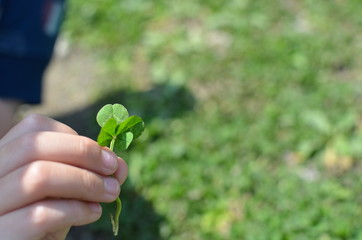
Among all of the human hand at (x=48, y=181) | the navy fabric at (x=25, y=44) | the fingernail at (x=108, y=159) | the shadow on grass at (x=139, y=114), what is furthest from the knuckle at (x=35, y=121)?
the navy fabric at (x=25, y=44)

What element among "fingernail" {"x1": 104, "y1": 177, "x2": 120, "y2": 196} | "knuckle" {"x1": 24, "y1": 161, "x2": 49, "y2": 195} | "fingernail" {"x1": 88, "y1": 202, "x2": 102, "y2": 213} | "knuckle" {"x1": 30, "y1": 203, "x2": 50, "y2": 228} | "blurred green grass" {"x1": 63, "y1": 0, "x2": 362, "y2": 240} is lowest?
"blurred green grass" {"x1": 63, "y1": 0, "x2": 362, "y2": 240}

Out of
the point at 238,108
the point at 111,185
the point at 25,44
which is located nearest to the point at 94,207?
the point at 111,185

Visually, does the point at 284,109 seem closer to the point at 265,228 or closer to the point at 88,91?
the point at 265,228

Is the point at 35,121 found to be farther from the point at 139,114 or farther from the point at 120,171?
the point at 139,114

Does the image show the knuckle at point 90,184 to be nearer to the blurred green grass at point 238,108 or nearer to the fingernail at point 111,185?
the fingernail at point 111,185

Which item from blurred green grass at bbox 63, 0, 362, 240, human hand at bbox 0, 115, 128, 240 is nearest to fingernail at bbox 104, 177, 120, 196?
human hand at bbox 0, 115, 128, 240

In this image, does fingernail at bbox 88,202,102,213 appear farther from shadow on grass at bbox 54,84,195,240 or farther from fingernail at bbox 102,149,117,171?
shadow on grass at bbox 54,84,195,240
